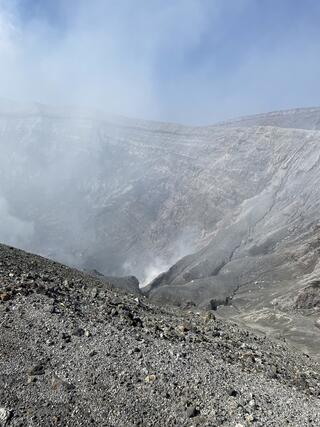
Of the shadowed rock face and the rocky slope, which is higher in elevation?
the shadowed rock face

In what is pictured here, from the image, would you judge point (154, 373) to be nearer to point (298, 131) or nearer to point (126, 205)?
point (298, 131)

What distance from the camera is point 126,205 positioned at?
162 m

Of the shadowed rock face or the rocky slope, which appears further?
the shadowed rock face

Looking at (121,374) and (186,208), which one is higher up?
(186,208)

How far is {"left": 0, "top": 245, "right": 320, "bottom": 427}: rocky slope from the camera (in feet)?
45.1

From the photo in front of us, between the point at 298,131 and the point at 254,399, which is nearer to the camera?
the point at 254,399

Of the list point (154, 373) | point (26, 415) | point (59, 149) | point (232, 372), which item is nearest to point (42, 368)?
point (26, 415)

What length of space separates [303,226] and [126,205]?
7321cm

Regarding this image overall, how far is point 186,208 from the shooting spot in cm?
14738

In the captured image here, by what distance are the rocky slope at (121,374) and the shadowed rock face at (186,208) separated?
107 feet

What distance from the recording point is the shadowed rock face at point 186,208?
7919cm

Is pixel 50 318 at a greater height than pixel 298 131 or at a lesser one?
lesser

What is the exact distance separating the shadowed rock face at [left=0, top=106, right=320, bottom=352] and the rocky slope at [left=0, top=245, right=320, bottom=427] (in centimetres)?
3264

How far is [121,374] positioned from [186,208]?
5218 inches
